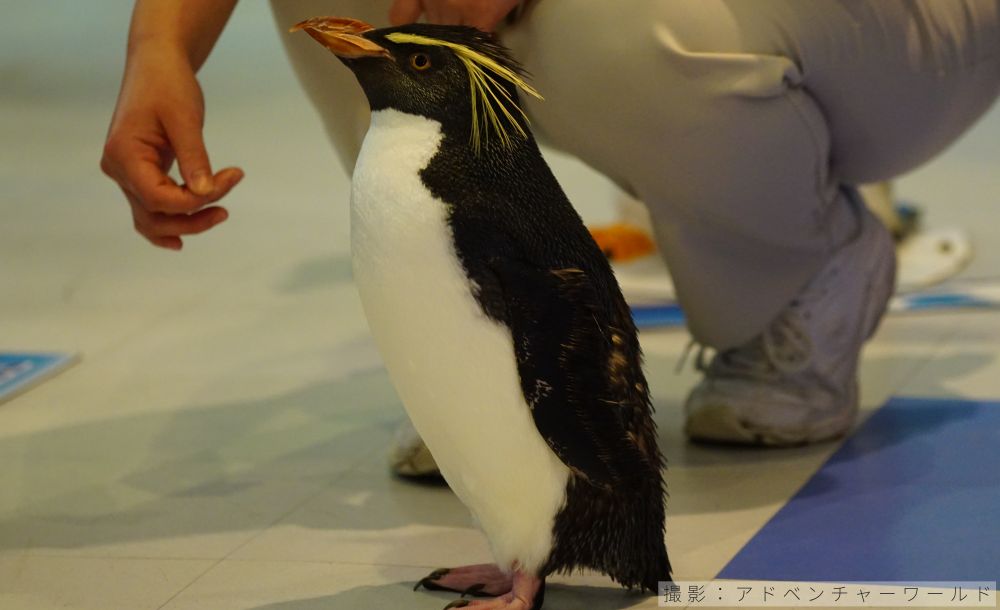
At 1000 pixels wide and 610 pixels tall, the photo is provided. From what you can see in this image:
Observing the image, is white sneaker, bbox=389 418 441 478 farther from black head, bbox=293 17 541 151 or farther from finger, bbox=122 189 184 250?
black head, bbox=293 17 541 151

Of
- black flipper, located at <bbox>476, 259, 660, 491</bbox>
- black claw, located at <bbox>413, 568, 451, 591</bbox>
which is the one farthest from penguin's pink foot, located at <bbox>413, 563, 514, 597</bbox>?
black flipper, located at <bbox>476, 259, 660, 491</bbox>

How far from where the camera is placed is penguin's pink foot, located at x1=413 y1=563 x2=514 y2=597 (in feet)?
3.64

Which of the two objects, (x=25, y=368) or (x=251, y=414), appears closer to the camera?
(x=251, y=414)

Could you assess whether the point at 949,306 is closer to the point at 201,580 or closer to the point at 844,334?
the point at 844,334

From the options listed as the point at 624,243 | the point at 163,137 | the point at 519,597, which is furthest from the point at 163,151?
the point at 624,243

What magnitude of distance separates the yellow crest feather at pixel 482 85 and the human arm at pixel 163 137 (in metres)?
0.22

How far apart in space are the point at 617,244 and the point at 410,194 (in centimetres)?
120

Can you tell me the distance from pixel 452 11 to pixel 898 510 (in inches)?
22.7

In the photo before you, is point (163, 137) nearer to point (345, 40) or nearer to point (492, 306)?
point (345, 40)

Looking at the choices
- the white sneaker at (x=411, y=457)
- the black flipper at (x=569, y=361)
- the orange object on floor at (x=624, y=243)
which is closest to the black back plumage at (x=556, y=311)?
the black flipper at (x=569, y=361)

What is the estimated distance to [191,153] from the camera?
46.3 inches

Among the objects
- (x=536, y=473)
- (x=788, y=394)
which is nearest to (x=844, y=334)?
(x=788, y=394)

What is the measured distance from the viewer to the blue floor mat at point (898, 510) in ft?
3.83

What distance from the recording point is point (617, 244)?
2.16 meters
